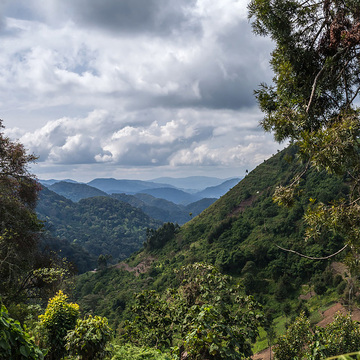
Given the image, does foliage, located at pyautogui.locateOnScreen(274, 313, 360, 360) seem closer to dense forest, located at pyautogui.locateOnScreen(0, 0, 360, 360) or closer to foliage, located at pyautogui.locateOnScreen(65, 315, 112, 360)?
dense forest, located at pyautogui.locateOnScreen(0, 0, 360, 360)

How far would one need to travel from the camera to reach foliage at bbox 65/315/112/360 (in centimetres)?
500

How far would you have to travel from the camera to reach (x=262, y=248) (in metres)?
60.1

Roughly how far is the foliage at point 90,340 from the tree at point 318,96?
4.69 meters

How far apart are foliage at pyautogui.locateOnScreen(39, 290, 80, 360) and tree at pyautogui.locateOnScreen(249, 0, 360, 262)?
5875mm

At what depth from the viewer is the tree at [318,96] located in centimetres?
473

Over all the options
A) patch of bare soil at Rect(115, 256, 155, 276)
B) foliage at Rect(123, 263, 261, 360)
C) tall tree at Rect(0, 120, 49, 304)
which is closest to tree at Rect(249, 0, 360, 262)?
foliage at Rect(123, 263, 261, 360)

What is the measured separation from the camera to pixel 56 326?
6.07 meters

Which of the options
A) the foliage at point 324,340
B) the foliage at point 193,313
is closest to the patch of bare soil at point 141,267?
the foliage at point 324,340

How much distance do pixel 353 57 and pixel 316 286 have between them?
50326 millimetres

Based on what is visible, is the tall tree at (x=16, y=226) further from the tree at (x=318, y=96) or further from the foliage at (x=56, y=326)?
the tree at (x=318, y=96)

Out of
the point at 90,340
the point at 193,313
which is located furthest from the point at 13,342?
the point at 193,313

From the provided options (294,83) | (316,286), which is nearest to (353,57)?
(294,83)

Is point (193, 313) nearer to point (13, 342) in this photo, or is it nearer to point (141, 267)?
point (13, 342)

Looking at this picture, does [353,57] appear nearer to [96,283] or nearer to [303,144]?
[303,144]
